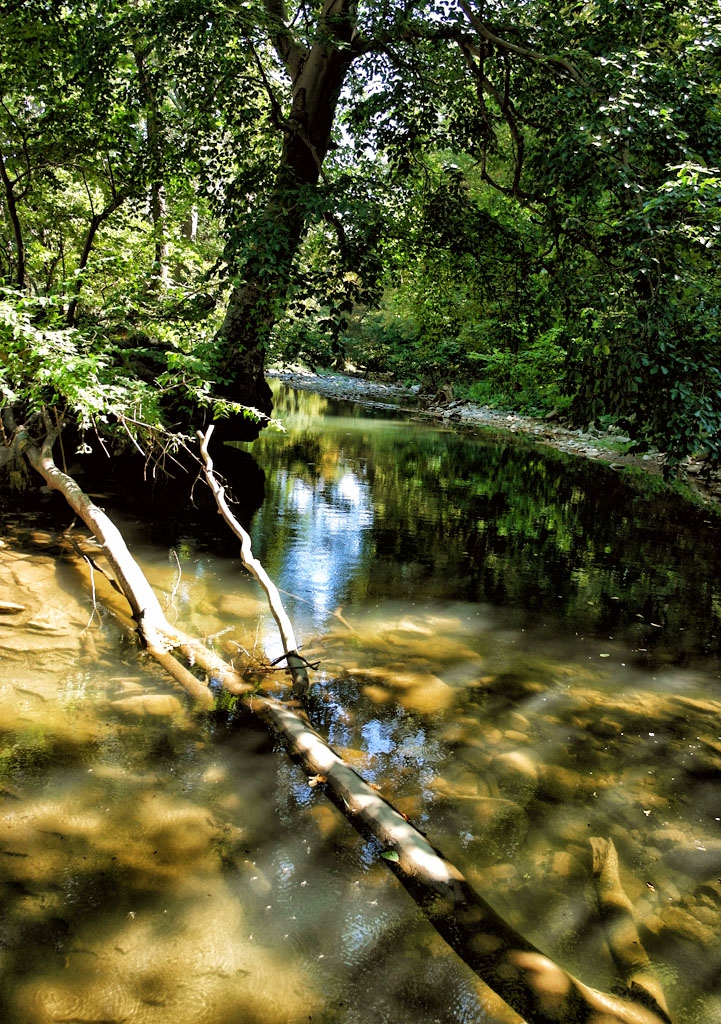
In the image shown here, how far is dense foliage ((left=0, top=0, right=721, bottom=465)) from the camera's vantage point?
207 inches

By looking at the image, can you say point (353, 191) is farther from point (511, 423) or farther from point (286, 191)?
point (511, 423)

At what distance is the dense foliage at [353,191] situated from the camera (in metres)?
5.27

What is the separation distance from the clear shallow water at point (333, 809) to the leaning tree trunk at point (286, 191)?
3051mm

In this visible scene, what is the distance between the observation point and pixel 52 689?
381 centimetres

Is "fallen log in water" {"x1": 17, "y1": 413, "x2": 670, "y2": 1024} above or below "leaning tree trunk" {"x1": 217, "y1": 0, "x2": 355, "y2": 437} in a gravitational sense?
below

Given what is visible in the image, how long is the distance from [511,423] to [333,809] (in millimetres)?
22046

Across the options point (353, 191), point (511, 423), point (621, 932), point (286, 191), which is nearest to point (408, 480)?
point (353, 191)

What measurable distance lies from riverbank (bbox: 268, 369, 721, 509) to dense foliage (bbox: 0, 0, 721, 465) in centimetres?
151

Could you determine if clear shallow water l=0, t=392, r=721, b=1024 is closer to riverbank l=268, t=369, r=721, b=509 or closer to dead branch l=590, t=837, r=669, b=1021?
dead branch l=590, t=837, r=669, b=1021

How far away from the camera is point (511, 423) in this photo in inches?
933

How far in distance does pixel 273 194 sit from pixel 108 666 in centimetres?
539

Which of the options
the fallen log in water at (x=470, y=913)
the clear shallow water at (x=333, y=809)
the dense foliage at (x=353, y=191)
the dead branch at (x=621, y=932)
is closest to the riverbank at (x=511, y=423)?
the dense foliage at (x=353, y=191)

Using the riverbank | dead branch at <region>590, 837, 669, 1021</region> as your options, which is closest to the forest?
dead branch at <region>590, 837, 669, 1021</region>

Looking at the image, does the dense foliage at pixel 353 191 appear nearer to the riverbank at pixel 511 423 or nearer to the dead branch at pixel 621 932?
the riverbank at pixel 511 423
